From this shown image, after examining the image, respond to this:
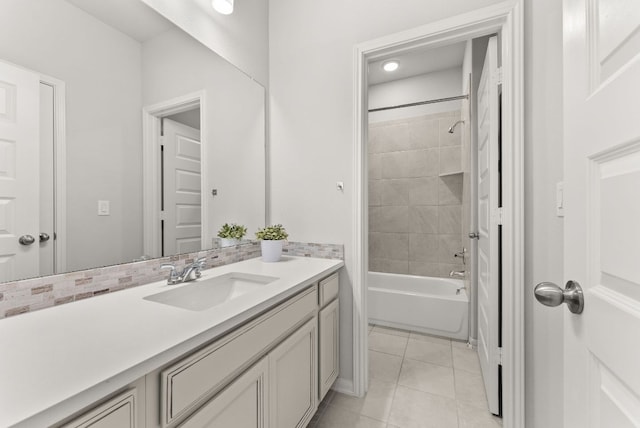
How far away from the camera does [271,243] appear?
1.64 m

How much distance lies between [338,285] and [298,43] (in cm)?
157

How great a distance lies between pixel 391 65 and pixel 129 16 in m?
2.43

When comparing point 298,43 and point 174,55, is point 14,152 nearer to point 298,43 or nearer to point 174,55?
point 174,55

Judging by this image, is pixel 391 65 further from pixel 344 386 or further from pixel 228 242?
pixel 344 386

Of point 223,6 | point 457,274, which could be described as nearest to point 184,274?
point 223,6

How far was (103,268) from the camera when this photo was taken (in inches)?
41.4

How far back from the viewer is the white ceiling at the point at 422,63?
2678 mm

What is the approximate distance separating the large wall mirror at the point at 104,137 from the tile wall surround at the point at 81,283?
3cm

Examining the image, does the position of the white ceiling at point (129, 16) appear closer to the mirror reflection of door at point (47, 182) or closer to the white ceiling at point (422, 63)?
the mirror reflection of door at point (47, 182)

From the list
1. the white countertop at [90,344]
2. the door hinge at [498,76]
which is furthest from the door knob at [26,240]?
the door hinge at [498,76]

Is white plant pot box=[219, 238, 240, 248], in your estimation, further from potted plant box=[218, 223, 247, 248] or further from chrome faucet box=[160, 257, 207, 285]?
chrome faucet box=[160, 257, 207, 285]

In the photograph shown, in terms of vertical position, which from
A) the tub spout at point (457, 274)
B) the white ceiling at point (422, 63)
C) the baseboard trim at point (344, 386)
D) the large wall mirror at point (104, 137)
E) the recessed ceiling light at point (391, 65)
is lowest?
the baseboard trim at point (344, 386)

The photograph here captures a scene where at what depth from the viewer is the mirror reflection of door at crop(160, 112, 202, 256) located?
1.32 metres

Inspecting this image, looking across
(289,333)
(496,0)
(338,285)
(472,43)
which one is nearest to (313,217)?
(338,285)
